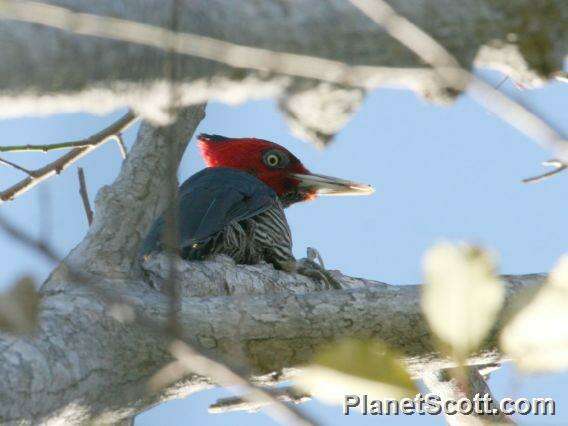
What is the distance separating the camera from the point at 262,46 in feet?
5.20

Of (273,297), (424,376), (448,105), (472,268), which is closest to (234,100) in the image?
(448,105)

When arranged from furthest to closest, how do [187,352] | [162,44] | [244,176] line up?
[244,176] < [162,44] < [187,352]

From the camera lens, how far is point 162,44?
1.23m

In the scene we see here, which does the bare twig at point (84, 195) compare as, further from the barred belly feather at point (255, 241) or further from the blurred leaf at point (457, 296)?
the blurred leaf at point (457, 296)

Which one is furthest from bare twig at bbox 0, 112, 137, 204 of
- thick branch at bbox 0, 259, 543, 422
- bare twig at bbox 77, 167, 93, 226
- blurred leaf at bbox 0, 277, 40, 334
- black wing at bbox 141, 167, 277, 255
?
blurred leaf at bbox 0, 277, 40, 334

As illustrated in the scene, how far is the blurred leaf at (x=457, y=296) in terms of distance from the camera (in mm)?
896

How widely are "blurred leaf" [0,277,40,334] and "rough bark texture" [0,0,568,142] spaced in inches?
21.6

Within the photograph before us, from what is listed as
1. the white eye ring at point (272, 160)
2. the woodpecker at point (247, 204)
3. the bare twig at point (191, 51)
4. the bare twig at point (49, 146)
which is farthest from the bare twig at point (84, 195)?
the bare twig at point (191, 51)

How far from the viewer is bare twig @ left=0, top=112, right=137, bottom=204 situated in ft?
12.7

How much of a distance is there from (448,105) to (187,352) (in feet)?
3.43

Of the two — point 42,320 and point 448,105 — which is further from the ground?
point 448,105

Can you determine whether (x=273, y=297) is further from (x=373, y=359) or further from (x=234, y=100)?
(x=373, y=359)

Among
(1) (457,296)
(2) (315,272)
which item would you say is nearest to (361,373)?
(1) (457,296)

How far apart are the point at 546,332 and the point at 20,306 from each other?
0.52 meters
